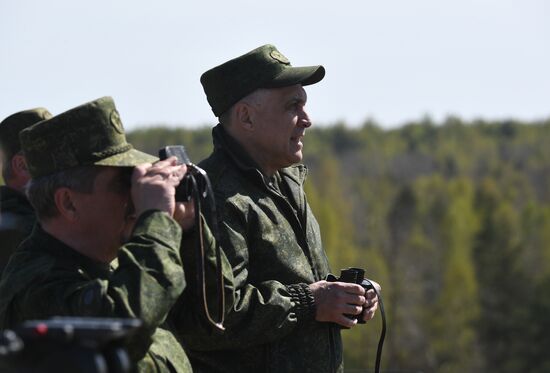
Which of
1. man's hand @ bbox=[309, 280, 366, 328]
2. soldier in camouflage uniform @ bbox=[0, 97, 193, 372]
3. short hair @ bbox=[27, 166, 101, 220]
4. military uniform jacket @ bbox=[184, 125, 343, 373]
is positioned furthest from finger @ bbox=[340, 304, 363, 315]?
short hair @ bbox=[27, 166, 101, 220]

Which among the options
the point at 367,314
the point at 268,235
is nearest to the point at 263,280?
the point at 268,235

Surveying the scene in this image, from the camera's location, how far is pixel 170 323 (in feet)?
15.7

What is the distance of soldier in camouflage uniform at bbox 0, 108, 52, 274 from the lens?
6.31 m

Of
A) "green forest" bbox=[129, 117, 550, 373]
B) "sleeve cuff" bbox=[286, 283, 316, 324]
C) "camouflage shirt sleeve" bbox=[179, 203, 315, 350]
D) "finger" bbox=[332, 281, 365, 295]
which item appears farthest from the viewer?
"green forest" bbox=[129, 117, 550, 373]

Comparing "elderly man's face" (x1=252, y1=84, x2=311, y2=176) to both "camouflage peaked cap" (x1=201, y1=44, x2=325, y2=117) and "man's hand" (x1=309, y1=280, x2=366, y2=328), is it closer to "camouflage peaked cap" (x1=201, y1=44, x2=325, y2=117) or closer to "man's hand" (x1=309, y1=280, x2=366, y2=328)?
"camouflage peaked cap" (x1=201, y1=44, x2=325, y2=117)

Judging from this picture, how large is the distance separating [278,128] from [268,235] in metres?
0.54

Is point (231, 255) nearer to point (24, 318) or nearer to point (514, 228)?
point (24, 318)

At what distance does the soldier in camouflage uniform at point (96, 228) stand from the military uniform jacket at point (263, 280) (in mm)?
859

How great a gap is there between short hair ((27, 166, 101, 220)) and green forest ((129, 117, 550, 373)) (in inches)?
1896

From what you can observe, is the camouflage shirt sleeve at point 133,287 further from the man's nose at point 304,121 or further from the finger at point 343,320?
the man's nose at point 304,121

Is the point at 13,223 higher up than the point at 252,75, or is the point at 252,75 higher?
the point at 252,75

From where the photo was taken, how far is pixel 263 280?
17.9ft

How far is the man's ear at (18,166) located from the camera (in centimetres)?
657

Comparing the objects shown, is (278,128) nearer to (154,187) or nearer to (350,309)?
(350,309)
